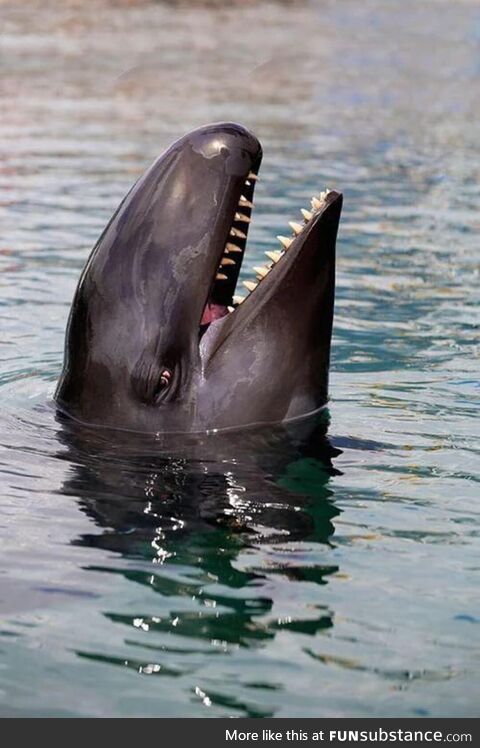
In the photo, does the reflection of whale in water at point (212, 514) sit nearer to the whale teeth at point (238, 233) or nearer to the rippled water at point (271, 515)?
the rippled water at point (271, 515)

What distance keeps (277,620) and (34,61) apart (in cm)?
2260

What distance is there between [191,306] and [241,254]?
16.1 inches

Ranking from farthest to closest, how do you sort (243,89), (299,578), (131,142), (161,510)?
1. (243,89)
2. (131,142)
3. (161,510)
4. (299,578)

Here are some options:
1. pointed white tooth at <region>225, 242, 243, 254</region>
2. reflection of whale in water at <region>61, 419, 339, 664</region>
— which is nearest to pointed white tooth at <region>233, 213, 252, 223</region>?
pointed white tooth at <region>225, 242, 243, 254</region>

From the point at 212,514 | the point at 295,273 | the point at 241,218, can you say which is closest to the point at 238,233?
the point at 241,218

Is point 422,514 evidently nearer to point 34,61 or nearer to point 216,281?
point 216,281

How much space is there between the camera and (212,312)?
7.01 meters

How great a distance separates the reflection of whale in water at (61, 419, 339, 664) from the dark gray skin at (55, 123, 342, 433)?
184mm

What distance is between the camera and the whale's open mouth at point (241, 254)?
670 cm

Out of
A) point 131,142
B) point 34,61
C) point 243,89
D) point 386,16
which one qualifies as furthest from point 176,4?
point 131,142

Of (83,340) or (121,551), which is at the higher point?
(83,340)

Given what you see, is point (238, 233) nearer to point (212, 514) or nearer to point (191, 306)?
point (191, 306)

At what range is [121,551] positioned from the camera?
5.75 m

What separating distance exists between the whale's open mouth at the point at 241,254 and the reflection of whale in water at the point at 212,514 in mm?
588
